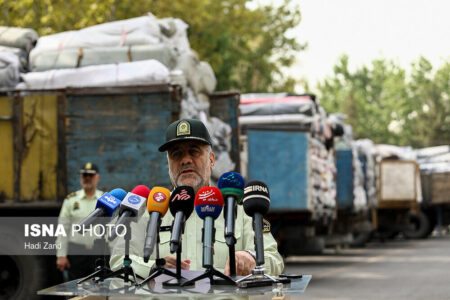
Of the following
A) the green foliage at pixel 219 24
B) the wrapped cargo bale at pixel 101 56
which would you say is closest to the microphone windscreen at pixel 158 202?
the wrapped cargo bale at pixel 101 56

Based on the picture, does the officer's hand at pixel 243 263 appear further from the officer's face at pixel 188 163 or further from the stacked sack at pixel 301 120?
the stacked sack at pixel 301 120

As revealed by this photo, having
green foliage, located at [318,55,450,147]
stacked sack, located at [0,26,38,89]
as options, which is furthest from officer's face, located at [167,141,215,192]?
green foliage, located at [318,55,450,147]

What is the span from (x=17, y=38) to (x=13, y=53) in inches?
16.5

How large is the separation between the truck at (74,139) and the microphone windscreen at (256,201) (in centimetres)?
626

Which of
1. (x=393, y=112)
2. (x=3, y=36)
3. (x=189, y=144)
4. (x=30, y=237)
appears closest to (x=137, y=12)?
(x=3, y=36)

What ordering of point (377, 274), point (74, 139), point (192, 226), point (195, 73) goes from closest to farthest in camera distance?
point (192, 226) < point (74, 139) < point (195, 73) < point (377, 274)

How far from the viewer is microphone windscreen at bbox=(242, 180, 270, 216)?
3668 millimetres

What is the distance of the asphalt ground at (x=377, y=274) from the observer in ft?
39.8

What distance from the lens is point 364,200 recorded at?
23.1 m

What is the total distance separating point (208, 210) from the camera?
12.0 ft

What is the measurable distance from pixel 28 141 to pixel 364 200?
47.1 ft

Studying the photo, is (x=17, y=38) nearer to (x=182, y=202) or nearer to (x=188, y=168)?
(x=188, y=168)

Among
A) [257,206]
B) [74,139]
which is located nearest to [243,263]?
[257,206]

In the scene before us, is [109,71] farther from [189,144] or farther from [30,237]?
→ [189,144]
